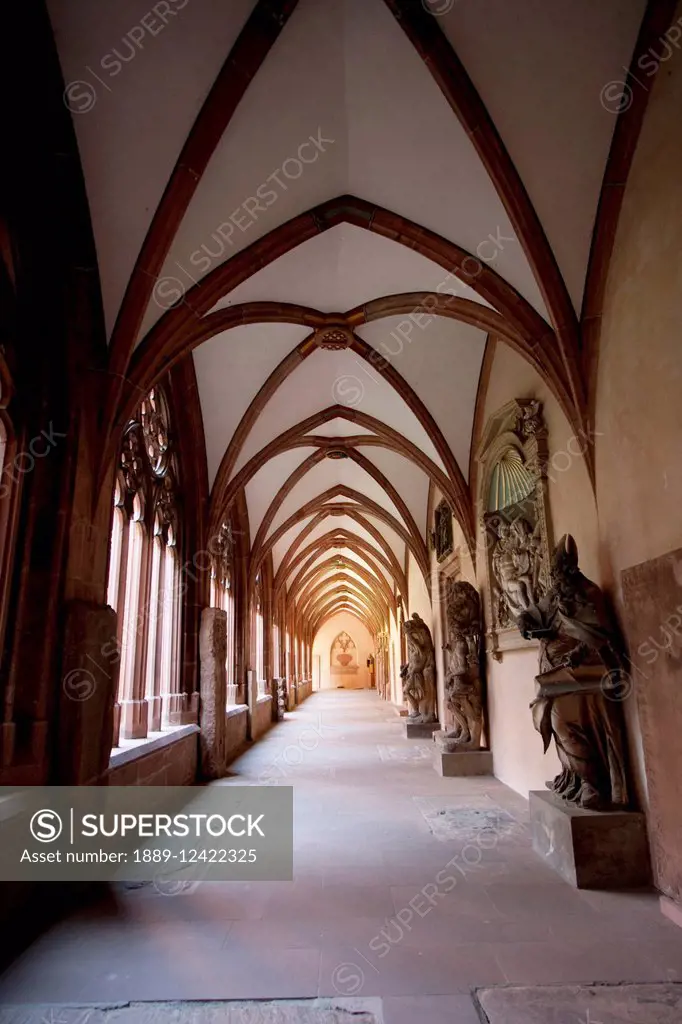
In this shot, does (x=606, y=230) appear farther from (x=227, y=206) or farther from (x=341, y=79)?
(x=227, y=206)

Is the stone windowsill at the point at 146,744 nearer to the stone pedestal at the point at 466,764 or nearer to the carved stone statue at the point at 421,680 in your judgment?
the stone pedestal at the point at 466,764

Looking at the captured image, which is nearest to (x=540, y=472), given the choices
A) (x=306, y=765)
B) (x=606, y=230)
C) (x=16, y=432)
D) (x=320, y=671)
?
(x=606, y=230)

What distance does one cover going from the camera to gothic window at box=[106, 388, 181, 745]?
5.58 m

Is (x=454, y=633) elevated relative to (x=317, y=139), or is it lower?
lower

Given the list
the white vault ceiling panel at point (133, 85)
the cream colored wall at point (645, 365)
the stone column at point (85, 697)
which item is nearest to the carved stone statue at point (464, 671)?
the cream colored wall at point (645, 365)

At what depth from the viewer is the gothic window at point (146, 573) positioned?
18.3 feet

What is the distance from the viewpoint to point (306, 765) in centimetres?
784

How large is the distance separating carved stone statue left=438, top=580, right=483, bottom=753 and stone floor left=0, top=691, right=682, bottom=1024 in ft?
8.23

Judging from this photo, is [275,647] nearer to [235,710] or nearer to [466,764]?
[235,710]

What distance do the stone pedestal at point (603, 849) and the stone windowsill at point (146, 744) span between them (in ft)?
10.3

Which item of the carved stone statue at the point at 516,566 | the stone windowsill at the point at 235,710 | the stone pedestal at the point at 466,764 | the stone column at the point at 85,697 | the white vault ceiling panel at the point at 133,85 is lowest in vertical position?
the stone pedestal at the point at 466,764

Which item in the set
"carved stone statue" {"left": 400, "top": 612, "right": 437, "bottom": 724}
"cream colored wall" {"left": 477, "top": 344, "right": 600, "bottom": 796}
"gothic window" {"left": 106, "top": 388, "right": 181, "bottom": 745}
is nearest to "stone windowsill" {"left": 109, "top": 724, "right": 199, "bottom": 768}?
"gothic window" {"left": 106, "top": 388, "right": 181, "bottom": 745}

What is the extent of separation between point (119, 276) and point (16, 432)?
1.60 meters

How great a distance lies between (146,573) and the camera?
6.19 metres
